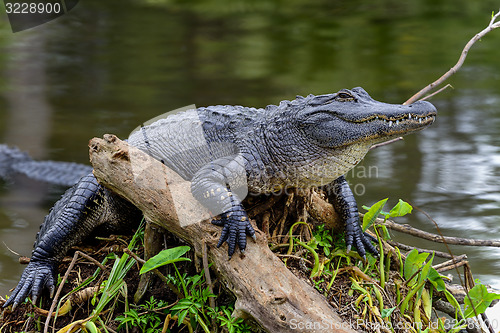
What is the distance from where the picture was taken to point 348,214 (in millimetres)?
3184

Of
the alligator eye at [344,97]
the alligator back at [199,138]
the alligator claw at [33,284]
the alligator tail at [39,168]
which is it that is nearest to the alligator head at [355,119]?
the alligator eye at [344,97]

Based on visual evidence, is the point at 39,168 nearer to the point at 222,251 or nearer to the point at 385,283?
the point at 222,251

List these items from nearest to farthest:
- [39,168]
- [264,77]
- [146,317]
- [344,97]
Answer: [146,317] < [344,97] < [39,168] < [264,77]

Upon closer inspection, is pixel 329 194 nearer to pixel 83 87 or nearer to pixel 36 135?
pixel 36 135

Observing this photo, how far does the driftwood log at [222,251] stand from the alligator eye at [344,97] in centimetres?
88

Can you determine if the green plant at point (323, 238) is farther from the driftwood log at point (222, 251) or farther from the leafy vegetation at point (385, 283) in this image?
the driftwood log at point (222, 251)

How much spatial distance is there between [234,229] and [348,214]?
90cm

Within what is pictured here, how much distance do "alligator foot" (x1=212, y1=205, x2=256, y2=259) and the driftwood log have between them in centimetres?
4

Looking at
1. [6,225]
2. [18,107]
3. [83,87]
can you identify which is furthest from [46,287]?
[83,87]

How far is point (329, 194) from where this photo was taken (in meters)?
3.30

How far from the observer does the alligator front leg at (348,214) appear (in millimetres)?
3137

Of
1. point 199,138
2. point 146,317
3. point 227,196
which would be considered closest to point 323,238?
point 227,196

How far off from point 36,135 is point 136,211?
6555 mm

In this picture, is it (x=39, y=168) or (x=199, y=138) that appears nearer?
(x=199, y=138)
